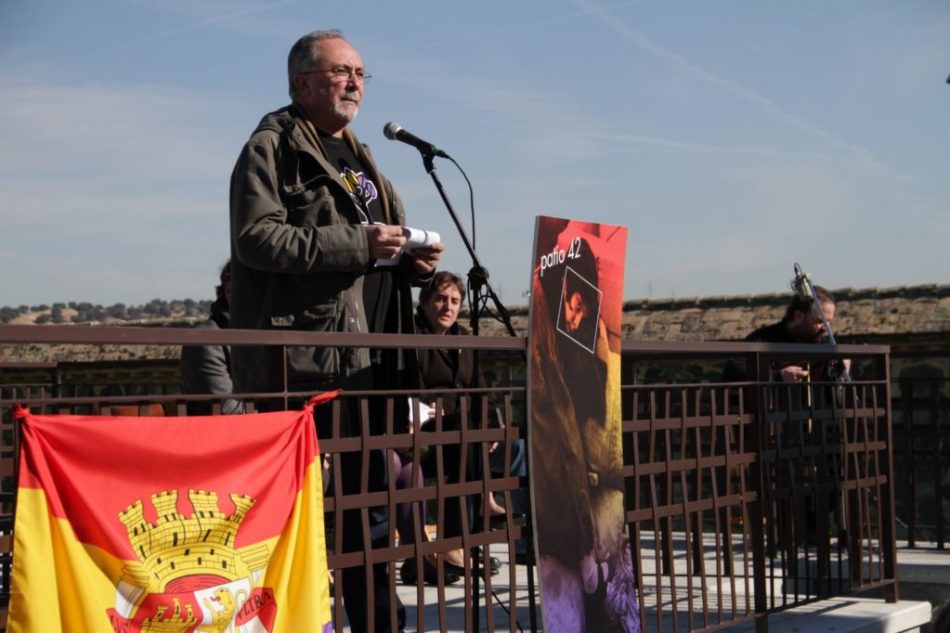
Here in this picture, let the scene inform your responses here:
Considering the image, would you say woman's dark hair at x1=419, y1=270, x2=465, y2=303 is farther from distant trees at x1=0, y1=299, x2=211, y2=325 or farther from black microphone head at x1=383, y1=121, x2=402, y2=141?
distant trees at x1=0, y1=299, x2=211, y2=325

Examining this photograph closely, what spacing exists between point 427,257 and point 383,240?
27 cm

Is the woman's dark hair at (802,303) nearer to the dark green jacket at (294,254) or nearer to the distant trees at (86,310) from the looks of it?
the dark green jacket at (294,254)

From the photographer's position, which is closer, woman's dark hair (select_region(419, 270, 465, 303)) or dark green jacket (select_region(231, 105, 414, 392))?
dark green jacket (select_region(231, 105, 414, 392))

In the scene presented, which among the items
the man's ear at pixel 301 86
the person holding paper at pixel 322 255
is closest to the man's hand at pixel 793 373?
the person holding paper at pixel 322 255

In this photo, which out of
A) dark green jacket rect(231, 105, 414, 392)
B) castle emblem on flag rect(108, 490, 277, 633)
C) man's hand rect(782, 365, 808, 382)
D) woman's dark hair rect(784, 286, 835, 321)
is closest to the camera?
castle emblem on flag rect(108, 490, 277, 633)

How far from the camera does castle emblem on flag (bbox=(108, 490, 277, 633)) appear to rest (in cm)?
318

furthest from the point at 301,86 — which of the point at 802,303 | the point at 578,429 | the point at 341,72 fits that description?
the point at 802,303

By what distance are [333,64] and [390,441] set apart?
1261mm

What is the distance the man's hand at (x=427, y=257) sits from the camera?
4469 millimetres

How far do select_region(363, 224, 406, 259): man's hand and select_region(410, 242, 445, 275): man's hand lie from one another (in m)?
0.18

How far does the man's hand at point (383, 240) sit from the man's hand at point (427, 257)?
0.58 ft

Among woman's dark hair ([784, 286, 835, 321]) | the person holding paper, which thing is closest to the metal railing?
the person holding paper

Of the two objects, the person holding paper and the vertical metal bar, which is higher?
the person holding paper

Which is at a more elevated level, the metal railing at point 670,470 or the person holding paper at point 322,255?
the person holding paper at point 322,255
